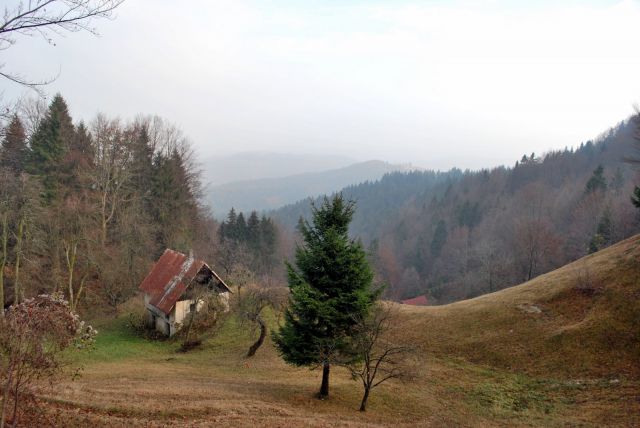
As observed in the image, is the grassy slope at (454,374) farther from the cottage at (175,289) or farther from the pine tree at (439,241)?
the pine tree at (439,241)

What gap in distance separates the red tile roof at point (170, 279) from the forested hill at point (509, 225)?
19.5m

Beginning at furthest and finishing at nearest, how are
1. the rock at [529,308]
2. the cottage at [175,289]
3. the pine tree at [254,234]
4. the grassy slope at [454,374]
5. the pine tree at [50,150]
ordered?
the pine tree at [254,234] < the pine tree at [50,150] < the cottage at [175,289] < the rock at [529,308] < the grassy slope at [454,374]

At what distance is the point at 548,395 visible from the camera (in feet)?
70.9

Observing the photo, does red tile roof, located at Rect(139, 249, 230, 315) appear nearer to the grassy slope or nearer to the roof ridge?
the roof ridge

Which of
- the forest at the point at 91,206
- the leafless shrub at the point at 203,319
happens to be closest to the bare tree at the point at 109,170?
the forest at the point at 91,206

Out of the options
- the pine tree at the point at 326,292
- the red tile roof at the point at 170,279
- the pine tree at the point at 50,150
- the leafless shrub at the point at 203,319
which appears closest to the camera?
the pine tree at the point at 326,292

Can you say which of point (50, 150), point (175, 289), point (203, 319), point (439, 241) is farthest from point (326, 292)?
point (439, 241)

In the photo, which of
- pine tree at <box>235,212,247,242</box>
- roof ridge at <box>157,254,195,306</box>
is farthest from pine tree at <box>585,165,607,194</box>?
roof ridge at <box>157,254,195,306</box>

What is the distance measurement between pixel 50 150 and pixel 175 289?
80.5 ft

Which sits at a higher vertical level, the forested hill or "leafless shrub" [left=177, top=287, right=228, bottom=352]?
the forested hill

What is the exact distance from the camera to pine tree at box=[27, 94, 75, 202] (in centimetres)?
4411

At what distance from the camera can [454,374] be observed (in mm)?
25234

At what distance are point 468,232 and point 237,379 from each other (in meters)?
105

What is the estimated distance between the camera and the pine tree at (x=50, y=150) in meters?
44.1
